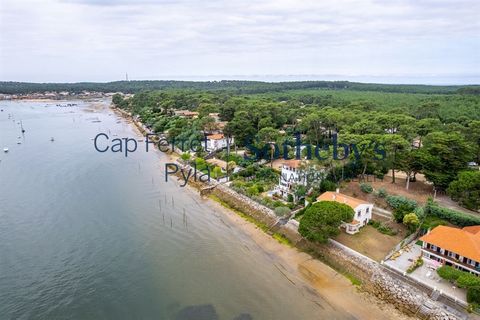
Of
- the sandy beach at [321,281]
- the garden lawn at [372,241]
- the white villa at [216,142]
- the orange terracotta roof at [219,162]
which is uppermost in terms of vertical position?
the white villa at [216,142]

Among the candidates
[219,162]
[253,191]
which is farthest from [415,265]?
[219,162]

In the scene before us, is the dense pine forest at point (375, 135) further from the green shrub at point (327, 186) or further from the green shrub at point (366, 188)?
the green shrub at point (366, 188)

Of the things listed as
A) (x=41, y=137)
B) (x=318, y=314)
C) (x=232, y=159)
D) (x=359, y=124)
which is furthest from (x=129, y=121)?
(x=318, y=314)

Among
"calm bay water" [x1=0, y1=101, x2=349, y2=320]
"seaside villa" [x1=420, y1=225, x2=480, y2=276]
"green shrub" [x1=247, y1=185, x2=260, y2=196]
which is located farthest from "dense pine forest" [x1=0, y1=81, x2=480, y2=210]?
"calm bay water" [x1=0, y1=101, x2=349, y2=320]

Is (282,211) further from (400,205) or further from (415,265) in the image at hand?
(415,265)

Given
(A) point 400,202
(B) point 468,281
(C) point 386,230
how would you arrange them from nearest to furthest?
(B) point 468,281
(C) point 386,230
(A) point 400,202

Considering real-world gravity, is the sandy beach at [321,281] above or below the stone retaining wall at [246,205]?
below

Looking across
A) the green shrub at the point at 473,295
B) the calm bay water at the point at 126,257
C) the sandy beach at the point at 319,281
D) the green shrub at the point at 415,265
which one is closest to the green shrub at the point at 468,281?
the green shrub at the point at 473,295
